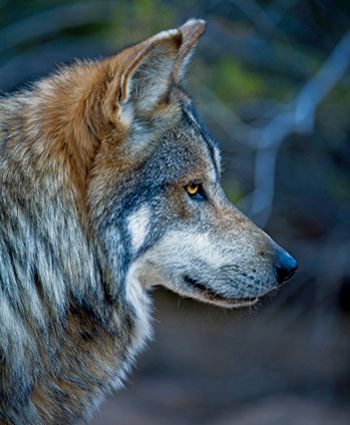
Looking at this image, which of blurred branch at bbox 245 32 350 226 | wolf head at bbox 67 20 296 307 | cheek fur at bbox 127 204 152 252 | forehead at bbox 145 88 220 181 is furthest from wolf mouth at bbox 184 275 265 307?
blurred branch at bbox 245 32 350 226

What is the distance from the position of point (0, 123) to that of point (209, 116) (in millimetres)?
Result: 4704

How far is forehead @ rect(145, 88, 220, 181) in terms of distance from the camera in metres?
4.16

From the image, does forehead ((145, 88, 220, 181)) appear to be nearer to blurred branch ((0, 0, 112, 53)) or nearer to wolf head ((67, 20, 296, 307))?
wolf head ((67, 20, 296, 307))

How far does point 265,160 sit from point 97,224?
15.3 feet

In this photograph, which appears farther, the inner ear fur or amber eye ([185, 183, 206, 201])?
amber eye ([185, 183, 206, 201])

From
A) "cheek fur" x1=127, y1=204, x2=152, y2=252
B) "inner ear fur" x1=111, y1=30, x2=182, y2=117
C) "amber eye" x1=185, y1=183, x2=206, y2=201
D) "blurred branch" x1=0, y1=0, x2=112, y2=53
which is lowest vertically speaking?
"cheek fur" x1=127, y1=204, x2=152, y2=252

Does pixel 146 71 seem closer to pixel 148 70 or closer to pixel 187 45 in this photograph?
pixel 148 70

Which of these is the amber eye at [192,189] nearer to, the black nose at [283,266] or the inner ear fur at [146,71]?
the inner ear fur at [146,71]

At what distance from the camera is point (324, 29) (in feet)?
30.5

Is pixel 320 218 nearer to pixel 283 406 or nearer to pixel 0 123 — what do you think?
pixel 283 406

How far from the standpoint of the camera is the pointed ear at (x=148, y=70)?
3830mm

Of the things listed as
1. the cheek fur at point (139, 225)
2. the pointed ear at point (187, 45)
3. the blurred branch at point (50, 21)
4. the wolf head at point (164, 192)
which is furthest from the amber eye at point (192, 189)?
the blurred branch at point (50, 21)

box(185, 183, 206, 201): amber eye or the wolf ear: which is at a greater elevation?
the wolf ear

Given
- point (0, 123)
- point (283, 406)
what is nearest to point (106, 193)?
point (0, 123)
